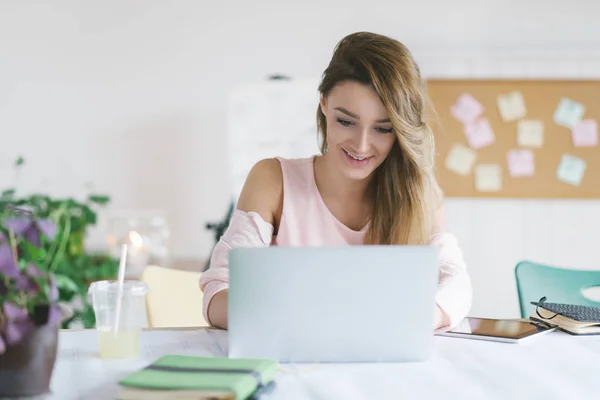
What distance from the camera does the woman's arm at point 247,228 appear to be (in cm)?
141

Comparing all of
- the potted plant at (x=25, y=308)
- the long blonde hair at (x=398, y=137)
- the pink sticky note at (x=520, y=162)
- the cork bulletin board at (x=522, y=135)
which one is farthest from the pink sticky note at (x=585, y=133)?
the potted plant at (x=25, y=308)

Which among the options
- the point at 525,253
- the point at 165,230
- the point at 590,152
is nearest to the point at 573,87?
the point at 590,152

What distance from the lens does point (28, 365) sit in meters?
0.92

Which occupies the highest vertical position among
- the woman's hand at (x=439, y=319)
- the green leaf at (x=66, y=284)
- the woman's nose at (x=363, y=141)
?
the woman's nose at (x=363, y=141)

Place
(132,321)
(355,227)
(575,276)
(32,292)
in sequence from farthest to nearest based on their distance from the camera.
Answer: (575,276) < (355,227) < (132,321) < (32,292)

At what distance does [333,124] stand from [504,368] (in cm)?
67

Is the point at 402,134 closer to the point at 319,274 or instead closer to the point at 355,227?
the point at 355,227

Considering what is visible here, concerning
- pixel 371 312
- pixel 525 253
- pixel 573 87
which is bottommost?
pixel 525 253

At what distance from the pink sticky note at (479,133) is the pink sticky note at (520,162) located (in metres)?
0.11

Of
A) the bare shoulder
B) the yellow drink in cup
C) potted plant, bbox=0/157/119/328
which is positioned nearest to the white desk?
the yellow drink in cup

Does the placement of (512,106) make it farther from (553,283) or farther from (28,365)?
(28,365)

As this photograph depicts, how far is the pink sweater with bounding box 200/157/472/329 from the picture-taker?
143cm

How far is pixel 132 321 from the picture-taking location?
117 centimetres

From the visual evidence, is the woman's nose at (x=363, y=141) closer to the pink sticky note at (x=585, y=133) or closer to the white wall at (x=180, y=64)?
the white wall at (x=180, y=64)
